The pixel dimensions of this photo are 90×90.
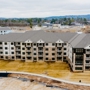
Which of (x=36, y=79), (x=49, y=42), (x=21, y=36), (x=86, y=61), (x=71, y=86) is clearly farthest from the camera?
(x=21, y=36)

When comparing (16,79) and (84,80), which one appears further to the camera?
(16,79)

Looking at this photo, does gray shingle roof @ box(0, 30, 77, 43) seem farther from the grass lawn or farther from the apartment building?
the grass lawn

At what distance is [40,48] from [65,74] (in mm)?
20221

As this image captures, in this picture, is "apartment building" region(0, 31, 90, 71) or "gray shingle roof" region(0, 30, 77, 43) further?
"gray shingle roof" region(0, 30, 77, 43)

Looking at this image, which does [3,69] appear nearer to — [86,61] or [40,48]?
[40,48]

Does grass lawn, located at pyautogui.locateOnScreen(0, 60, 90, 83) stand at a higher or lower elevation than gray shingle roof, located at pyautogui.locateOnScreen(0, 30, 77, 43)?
lower

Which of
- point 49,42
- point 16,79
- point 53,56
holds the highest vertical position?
point 49,42

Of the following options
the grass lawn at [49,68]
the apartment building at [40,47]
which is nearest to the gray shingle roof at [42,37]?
the apartment building at [40,47]

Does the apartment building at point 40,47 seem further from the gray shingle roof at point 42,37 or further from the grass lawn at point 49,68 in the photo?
the grass lawn at point 49,68

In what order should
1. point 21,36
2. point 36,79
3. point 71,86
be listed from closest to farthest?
point 71,86 < point 36,79 < point 21,36

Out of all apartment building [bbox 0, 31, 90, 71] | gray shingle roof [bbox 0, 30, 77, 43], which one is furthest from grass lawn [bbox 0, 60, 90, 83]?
gray shingle roof [bbox 0, 30, 77, 43]

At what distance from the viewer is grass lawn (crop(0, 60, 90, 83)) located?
59606mm

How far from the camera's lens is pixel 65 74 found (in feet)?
205

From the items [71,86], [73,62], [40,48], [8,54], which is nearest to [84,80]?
[71,86]
